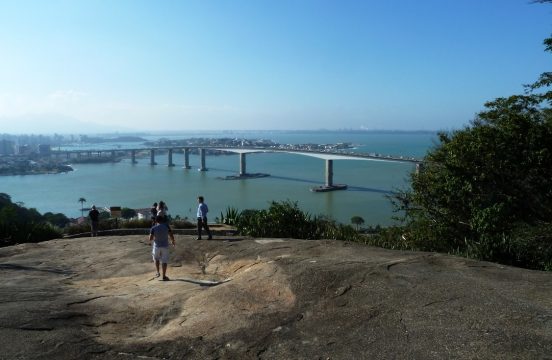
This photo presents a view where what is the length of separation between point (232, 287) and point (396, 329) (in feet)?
6.56

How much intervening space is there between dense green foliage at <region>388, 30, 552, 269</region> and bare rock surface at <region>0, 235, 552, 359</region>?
3028 millimetres

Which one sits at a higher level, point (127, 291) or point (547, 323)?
point (547, 323)

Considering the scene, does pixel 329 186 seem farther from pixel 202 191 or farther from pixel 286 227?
pixel 286 227

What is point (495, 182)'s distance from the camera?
30.4 feet

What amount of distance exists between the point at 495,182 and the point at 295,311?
6410 millimetres

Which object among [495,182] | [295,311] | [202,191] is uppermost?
[495,182]

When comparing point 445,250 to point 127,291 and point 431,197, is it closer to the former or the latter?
point 431,197

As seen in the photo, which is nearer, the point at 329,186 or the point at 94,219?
the point at 94,219

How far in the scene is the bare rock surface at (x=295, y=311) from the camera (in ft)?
11.7

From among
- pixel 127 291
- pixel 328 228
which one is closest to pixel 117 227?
pixel 328 228

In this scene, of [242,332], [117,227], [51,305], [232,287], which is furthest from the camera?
[117,227]

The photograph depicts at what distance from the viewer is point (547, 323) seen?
3.64 metres

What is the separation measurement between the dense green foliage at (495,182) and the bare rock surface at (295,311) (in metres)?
3.03

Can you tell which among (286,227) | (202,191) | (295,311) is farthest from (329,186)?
(295,311)
